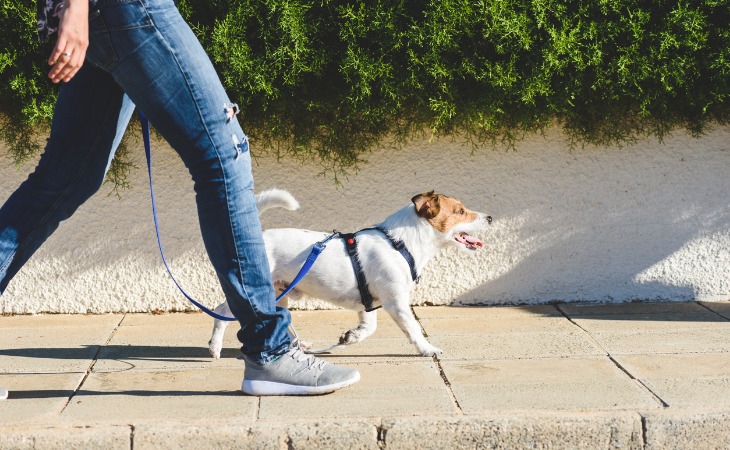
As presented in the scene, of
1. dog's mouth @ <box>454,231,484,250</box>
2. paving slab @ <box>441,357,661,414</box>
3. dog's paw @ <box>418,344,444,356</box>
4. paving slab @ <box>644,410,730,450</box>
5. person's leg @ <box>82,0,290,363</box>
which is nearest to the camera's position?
person's leg @ <box>82,0,290,363</box>

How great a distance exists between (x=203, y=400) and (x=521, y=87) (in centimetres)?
258

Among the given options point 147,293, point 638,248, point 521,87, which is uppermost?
point 521,87

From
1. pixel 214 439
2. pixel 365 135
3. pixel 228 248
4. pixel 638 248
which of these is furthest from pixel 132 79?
pixel 638 248

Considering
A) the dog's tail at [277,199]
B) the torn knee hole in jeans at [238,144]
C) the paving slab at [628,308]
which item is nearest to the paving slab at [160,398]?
the dog's tail at [277,199]

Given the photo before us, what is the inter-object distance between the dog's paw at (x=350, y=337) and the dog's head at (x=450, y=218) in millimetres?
689

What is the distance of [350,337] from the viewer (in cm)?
438

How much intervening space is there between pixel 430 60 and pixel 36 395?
8.89ft

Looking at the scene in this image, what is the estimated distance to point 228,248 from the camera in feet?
10.3

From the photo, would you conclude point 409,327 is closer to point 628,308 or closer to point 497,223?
point 497,223

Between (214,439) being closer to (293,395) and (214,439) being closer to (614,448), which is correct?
(293,395)

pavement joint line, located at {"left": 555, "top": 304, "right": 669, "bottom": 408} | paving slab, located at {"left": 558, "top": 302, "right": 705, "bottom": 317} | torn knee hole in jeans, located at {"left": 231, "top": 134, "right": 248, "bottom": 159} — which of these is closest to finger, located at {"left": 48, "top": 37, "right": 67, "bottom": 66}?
torn knee hole in jeans, located at {"left": 231, "top": 134, "right": 248, "bottom": 159}

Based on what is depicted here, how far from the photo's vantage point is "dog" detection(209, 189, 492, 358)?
167 inches

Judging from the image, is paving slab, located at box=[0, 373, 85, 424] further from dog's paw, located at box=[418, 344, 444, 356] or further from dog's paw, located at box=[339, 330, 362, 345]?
dog's paw, located at box=[418, 344, 444, 356]

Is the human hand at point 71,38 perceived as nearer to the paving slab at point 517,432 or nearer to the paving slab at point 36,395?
the paving slab at point 36,395
